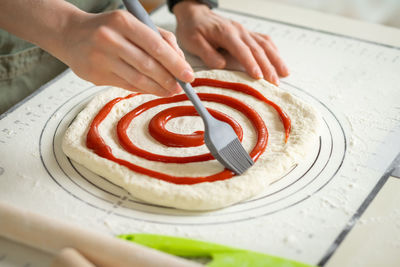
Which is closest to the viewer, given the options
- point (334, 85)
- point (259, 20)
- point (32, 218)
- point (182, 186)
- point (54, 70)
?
point (32, 218)

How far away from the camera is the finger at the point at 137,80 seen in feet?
2.56

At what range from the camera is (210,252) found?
681mm

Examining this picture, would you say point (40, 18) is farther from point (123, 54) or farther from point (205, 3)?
point (205, 3)

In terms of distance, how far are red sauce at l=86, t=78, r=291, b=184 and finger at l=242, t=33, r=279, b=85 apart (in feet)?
0.29

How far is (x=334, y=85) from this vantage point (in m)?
1.12

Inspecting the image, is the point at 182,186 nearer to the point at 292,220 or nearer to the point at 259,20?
the point at 292,220

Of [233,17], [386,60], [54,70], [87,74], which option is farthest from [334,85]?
[54,70]

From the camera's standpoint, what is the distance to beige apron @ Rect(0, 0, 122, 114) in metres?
1.14

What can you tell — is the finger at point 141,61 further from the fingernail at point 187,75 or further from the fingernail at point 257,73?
the fingernail at point 257,73

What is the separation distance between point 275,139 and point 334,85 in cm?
30

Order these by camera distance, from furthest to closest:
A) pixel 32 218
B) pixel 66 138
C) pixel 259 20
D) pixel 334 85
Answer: pixel 259 20
pixel 334 85
pixel 66 138
pixel 32 218

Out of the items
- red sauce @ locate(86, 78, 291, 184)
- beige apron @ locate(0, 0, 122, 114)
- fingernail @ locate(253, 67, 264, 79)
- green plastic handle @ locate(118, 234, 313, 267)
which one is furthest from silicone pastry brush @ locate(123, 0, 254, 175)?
beige apron @ locate(0, 0, 122, 114)

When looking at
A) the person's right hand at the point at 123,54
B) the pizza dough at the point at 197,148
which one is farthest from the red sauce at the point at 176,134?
the person's right hand at the point at 123,54

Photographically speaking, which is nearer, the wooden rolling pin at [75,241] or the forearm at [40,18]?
the wooden rolling pin at [75,241]
